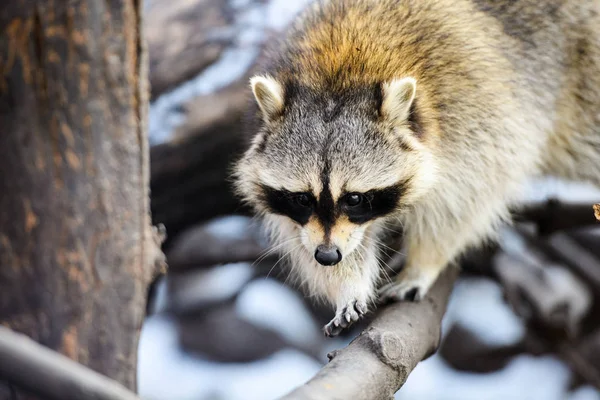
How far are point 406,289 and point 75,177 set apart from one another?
1537 mm

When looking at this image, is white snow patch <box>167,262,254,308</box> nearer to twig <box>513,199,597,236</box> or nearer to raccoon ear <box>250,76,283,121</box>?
twig <box>513,199,597,236</box>

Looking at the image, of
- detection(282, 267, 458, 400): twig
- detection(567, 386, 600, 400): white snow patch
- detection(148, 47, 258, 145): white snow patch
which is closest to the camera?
detection(282, 267, 458, 400): twig

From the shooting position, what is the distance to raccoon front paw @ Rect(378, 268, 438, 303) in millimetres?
2738

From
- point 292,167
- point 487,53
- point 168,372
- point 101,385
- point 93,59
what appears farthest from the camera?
point 168,372

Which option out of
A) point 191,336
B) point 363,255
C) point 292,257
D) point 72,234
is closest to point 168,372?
point 191,336

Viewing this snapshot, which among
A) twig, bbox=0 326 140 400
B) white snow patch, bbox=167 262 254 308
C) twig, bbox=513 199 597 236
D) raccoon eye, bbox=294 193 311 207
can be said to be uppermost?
twig, bbox=0 326 140 400

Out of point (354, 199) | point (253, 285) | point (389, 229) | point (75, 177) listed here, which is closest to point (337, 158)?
point (354, 199)

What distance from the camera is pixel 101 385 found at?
51.9 inches

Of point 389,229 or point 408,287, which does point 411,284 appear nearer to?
point 408,287

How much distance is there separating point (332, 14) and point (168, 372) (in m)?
1.97

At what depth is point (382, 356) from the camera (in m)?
2.05

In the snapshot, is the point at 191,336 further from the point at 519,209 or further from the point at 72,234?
the point at 72,234

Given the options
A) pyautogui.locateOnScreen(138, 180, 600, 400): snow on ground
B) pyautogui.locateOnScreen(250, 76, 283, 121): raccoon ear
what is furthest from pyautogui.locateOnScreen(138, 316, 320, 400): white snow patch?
pyautogui.locateOnScreen(250, 76, 283, 121): raccoon ear

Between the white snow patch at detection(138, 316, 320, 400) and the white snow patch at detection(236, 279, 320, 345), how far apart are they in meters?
0.16
